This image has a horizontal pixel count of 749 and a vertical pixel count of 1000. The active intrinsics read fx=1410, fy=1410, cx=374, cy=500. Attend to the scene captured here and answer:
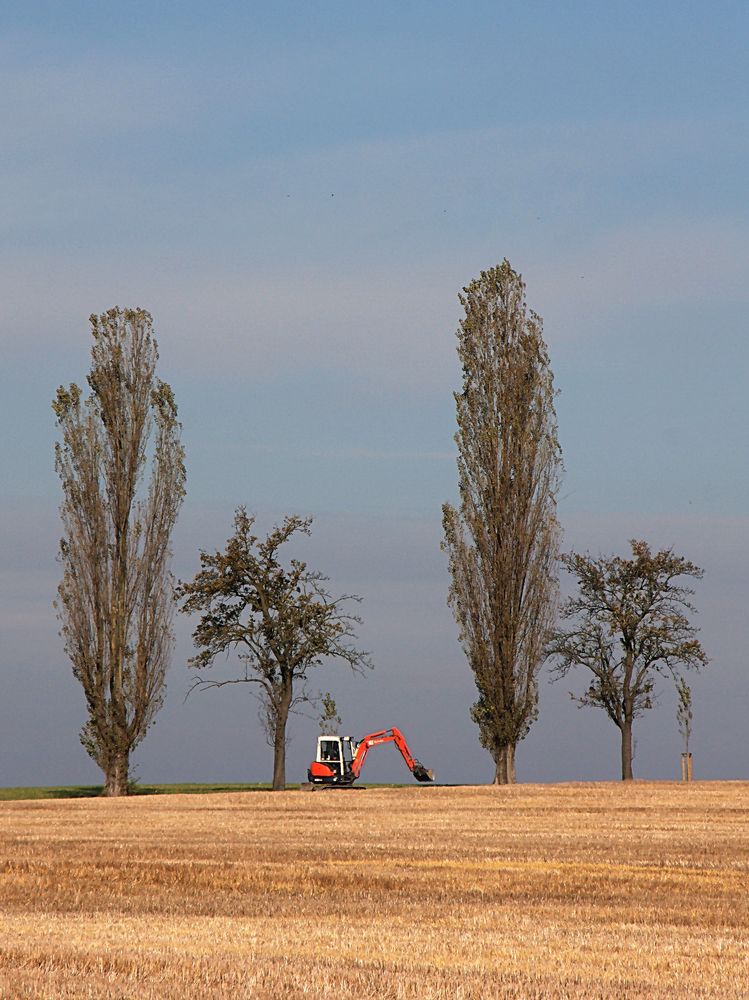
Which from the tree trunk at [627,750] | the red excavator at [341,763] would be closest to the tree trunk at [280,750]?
the red excavator at [341,763]

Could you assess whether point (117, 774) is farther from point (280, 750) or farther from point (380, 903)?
point (380, 903)

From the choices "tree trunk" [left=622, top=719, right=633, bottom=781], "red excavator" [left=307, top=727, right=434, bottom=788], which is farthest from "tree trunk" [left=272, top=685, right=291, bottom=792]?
"tree trunk" [left=622, top=719, right=633, bottom=781]

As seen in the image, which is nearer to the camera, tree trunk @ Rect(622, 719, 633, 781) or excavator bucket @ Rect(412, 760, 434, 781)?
excavator bucket @ Rect(412, 760, 434, 781)

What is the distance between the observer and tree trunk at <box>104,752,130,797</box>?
4800 cm

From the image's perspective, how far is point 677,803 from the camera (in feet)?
123

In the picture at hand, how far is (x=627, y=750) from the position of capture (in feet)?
163

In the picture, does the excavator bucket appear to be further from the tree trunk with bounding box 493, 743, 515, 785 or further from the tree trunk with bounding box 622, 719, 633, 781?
the tree trunk with bounding box 622, 719, 633, 781

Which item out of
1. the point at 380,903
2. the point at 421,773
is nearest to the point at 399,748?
the point at 421,773

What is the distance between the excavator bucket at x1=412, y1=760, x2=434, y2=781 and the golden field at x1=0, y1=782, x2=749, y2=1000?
1215 centimetres

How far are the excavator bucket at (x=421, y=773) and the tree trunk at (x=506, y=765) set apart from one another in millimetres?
2627

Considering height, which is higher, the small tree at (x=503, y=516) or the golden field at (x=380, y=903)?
the small tree at (x=503, y=516)

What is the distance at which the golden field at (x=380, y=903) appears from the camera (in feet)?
38.0

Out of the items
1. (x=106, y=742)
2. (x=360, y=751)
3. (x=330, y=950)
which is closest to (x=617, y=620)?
(x=360, y=751)

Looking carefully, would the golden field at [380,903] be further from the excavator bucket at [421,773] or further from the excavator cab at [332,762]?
the excavator bucket at [421,773]
